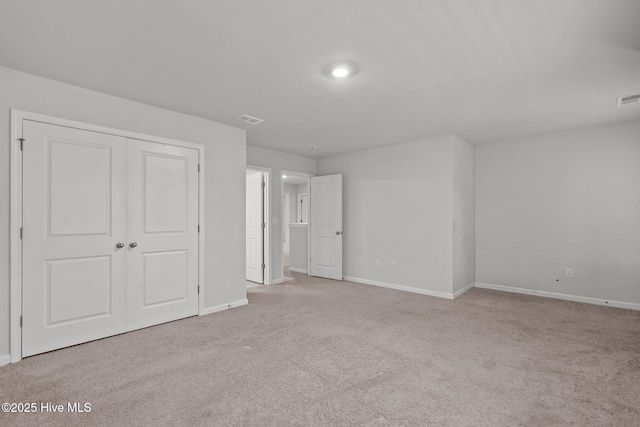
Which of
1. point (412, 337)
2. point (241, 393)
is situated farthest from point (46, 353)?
point (412, 337)

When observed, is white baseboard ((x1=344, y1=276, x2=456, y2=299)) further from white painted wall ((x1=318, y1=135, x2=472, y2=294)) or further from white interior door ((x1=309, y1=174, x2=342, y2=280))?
white interior door ((x1=309, y1=174, x2=342, y2=280))

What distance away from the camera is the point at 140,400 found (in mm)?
2047

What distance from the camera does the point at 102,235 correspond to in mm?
3092

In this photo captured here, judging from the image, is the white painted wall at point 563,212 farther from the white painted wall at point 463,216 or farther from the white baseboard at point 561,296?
the white painted wall at point 463,216

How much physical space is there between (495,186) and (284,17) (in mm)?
4651

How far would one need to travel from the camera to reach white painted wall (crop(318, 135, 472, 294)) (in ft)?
15.6

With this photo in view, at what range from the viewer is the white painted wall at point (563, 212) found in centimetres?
416

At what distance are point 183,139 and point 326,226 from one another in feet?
10.6

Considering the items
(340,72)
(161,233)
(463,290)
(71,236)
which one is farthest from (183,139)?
(463,290)

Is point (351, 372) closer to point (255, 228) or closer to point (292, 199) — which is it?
point (255, 228)

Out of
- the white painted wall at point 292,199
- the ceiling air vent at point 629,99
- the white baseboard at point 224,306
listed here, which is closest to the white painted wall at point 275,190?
the white baseboard at point 224,306

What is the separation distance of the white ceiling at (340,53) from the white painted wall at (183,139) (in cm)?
15

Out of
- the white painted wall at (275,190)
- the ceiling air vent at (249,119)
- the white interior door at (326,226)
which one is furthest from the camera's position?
the white interior door at (326,226)

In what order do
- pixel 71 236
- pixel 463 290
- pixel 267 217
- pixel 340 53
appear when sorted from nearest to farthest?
pixel 340 53, pixel 71 236, pixel 463 290, pixel 267 217
